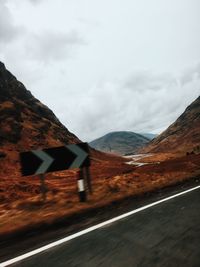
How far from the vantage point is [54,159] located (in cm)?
963

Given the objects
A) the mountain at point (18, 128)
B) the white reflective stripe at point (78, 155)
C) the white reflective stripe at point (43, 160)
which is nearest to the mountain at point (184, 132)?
the mountain at point (18, 128)

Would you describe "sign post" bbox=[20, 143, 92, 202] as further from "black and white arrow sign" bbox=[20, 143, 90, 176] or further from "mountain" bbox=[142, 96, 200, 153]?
"mountain" bbox=[142, 96, 200, 153]

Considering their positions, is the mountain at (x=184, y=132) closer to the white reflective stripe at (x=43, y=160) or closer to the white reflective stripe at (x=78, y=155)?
the white reflective stripe at (x=78, y=155)

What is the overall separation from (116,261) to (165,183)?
330 inches

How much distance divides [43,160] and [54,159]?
13.1 inches

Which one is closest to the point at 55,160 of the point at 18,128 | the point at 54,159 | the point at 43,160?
the point at 54,159

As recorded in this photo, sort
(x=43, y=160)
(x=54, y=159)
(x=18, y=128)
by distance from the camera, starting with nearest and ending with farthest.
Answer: (x=43, y=160)
(x=54, y=159)
(x=18, y=128)

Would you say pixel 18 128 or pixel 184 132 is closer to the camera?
pixel 18 128

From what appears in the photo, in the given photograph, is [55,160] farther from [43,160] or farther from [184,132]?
[184,132]

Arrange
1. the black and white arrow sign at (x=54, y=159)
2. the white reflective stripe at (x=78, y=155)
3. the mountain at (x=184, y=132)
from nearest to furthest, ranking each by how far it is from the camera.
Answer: the black and white arrow sign at (x=54, y=159), the white reflective stripe at (x=78, y=155), the mountain at (x=184, y=132)

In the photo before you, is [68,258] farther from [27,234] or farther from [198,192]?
[198,192]

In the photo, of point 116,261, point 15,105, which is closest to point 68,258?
point 116,261

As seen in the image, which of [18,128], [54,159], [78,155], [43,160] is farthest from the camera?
[18,128]

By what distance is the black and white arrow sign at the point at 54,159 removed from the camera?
932cm
